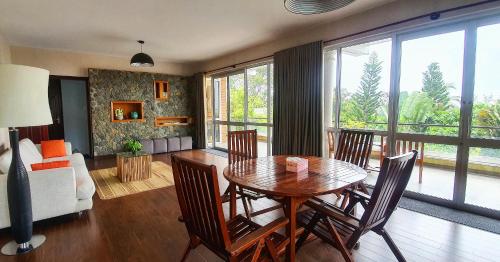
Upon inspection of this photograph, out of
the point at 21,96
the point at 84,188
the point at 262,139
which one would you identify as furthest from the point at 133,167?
the point at 262,139

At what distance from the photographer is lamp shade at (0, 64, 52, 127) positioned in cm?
187

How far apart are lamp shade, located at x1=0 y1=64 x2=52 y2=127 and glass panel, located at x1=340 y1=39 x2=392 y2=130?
385 cm

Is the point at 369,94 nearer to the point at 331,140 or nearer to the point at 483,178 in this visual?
the point at 331,140

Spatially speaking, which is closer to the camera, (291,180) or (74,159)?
(291,180)

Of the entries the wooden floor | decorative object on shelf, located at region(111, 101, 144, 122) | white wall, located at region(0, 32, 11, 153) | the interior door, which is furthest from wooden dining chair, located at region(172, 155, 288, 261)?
the interior door

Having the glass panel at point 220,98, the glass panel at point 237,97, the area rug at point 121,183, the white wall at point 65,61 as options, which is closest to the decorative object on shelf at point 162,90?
the white wall at point 65,61

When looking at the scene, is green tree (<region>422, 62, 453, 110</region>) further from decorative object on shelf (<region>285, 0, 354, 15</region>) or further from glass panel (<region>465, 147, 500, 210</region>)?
decorative object on shelf (<region>285, 0, 354, 15</region>)

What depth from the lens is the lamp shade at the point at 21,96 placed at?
1.87 meters

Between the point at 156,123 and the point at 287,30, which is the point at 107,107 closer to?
the point at 156,123

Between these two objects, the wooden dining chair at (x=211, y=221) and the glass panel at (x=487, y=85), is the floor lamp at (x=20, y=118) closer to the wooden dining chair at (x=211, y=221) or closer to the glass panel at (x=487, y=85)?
the wooden dining chair at (x=211, y=221)

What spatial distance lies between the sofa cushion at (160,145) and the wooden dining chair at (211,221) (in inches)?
212

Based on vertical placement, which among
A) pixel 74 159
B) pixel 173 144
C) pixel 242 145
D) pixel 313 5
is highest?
pixel 313 5

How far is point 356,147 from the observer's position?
272 centimetres

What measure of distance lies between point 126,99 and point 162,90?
0.99 meters
